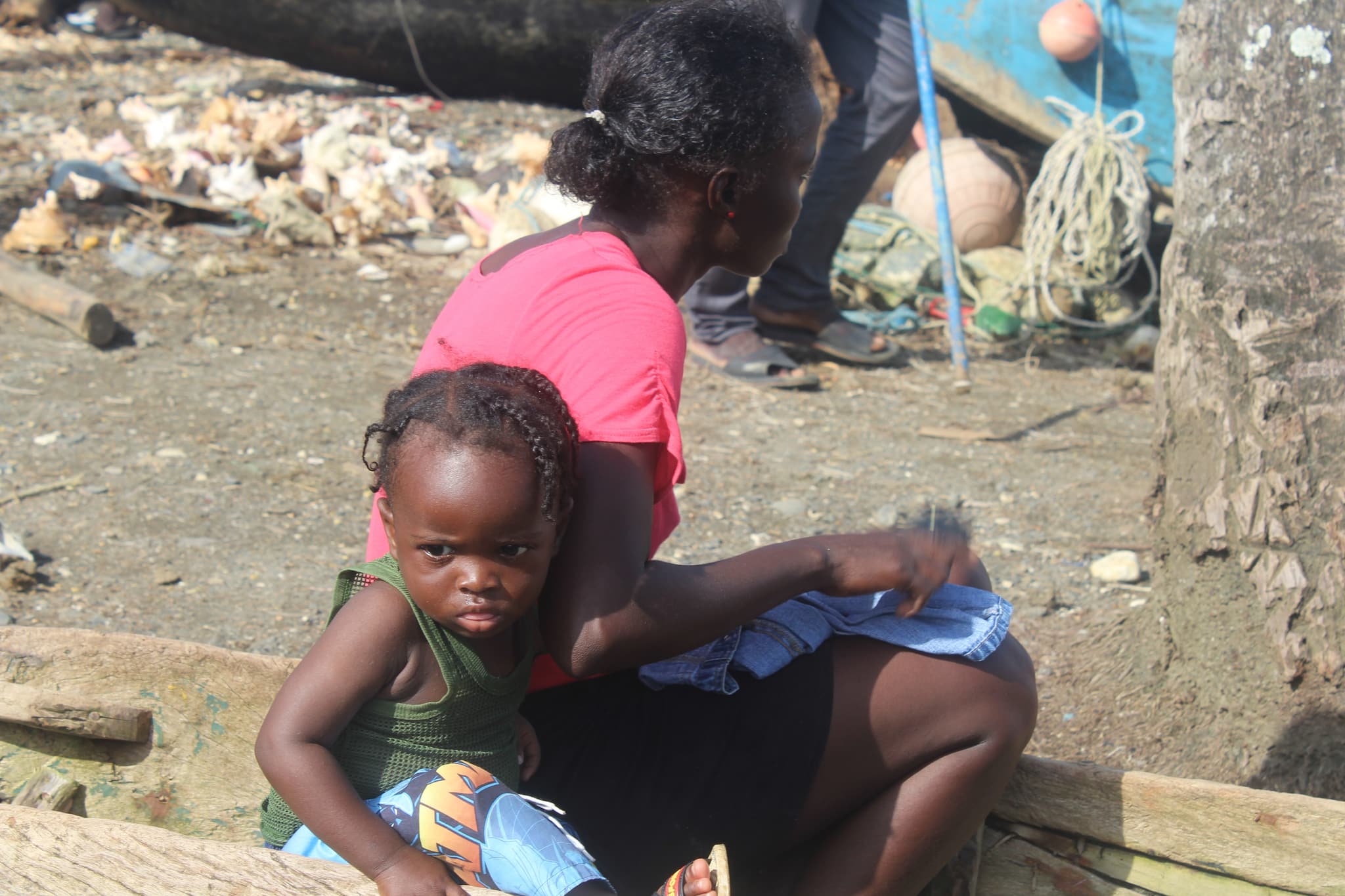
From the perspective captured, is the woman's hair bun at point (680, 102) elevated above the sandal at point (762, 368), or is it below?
above

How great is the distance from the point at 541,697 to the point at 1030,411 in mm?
3395

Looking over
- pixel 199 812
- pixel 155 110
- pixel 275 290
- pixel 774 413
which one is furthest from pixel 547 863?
pixel 155 110

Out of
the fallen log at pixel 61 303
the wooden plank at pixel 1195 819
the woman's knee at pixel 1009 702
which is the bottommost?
the fallen log at pixel 61 303

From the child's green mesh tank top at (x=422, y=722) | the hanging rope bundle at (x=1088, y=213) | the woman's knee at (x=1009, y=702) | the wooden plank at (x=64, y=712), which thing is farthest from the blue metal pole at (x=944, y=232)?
the wooden plank at (x=64, y=712)

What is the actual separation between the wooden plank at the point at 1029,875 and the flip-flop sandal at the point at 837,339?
3.18 metres

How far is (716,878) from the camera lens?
142 cm

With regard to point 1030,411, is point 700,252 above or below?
above

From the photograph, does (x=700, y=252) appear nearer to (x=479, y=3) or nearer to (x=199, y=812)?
(x=199, y=812)

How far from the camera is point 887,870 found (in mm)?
1689

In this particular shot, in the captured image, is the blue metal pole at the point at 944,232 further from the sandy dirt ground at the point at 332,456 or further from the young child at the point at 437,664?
the young child at the point at 437,664

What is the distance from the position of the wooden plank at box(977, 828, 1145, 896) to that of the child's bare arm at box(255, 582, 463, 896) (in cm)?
100

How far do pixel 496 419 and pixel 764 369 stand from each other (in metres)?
3.35

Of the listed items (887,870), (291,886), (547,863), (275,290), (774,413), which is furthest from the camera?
(275,290)

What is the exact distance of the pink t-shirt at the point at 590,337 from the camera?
57.3 inches
